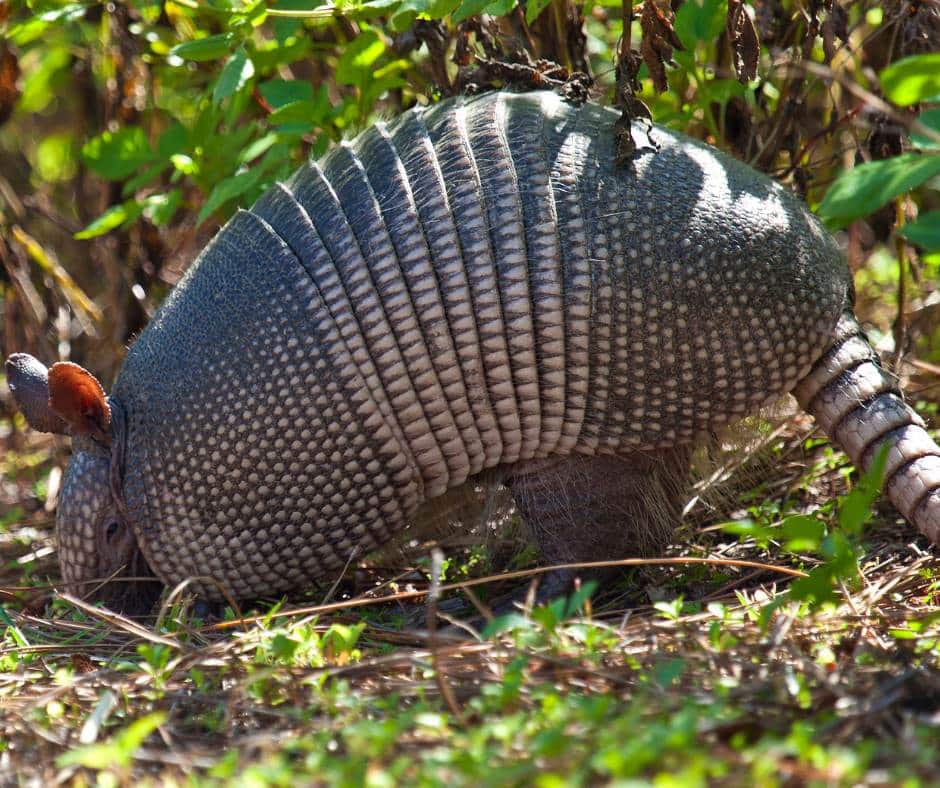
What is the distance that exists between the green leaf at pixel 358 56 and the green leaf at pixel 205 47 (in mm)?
500

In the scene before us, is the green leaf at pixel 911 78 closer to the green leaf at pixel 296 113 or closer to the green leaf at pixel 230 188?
the green leaf at pixel 296 113

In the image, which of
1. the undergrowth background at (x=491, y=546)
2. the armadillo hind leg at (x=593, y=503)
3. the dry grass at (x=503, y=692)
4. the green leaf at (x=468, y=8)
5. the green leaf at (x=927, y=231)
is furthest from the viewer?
the armadillo hind leg at (x=593, y=503)

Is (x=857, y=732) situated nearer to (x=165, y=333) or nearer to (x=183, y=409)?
(x=183, y=409)

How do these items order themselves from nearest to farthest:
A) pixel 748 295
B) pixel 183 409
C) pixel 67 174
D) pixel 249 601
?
pixel 748 295, pixel 183 409, pixel 249 601, pixel 67 174

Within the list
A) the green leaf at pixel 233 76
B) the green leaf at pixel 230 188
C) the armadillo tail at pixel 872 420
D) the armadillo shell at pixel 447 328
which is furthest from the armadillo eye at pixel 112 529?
the armadillo tail at pixel 872 420

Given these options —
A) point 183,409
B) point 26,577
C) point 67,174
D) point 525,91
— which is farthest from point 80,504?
point 67,174

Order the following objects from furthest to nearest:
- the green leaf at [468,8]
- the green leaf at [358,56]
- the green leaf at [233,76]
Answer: the green leaf at [358,56] < the green leaf at [233,76] < the green leaf at [468,8]

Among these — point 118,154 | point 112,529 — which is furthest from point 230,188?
point 112,529

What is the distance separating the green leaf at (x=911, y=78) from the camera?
98.7 inches

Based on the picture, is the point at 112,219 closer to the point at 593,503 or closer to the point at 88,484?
the point at 88,484

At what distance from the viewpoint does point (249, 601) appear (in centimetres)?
478

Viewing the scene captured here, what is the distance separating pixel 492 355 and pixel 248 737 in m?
1.84

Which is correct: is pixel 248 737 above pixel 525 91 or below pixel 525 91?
below

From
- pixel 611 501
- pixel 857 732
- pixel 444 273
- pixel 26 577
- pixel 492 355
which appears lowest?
pixel 26 577
